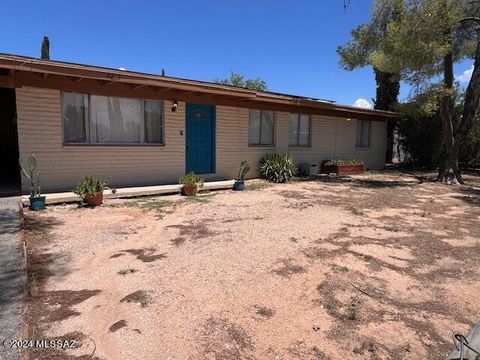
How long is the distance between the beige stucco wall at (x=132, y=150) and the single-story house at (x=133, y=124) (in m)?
0.02

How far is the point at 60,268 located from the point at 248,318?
231 cm

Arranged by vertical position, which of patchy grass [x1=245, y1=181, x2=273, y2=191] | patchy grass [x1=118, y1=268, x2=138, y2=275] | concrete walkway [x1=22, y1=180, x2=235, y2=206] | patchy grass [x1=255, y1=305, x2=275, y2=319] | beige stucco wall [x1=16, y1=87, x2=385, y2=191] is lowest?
patchy grass [x1=255, y1=305, x2=275, y2=319]

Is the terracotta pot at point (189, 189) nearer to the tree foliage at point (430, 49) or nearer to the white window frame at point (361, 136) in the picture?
the tree foliage at point (430, 49)

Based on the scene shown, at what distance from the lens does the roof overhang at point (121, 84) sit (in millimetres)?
7277

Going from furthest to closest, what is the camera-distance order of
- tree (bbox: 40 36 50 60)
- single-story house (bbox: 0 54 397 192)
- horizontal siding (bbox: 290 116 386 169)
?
1. tree (bbox: 40 36 50 60)
2. horizontal siding (bbox: 290 116 386 169)
3. single-story house (bbox: 0 54 397 192)

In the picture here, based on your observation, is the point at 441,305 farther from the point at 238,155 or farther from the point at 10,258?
the point at 238,155

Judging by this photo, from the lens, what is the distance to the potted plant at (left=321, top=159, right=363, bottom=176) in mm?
14873

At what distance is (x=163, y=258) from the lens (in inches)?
183

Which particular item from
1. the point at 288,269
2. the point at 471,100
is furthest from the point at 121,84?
the point at 471,100

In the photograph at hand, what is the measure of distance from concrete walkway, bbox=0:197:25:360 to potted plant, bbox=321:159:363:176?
11.3 meters

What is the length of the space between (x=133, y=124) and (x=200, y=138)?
2.09m

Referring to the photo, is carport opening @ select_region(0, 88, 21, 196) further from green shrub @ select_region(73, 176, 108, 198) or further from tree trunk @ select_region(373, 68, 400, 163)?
tree trunk @ select_region(373, 68, 400, 163)

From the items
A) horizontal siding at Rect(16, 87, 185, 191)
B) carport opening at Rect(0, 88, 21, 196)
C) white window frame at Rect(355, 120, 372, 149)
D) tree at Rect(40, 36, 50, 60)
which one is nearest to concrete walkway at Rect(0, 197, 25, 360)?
horizontal siding at Rect(16, 87, 185, 191)

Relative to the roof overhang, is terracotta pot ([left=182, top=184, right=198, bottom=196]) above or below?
below
